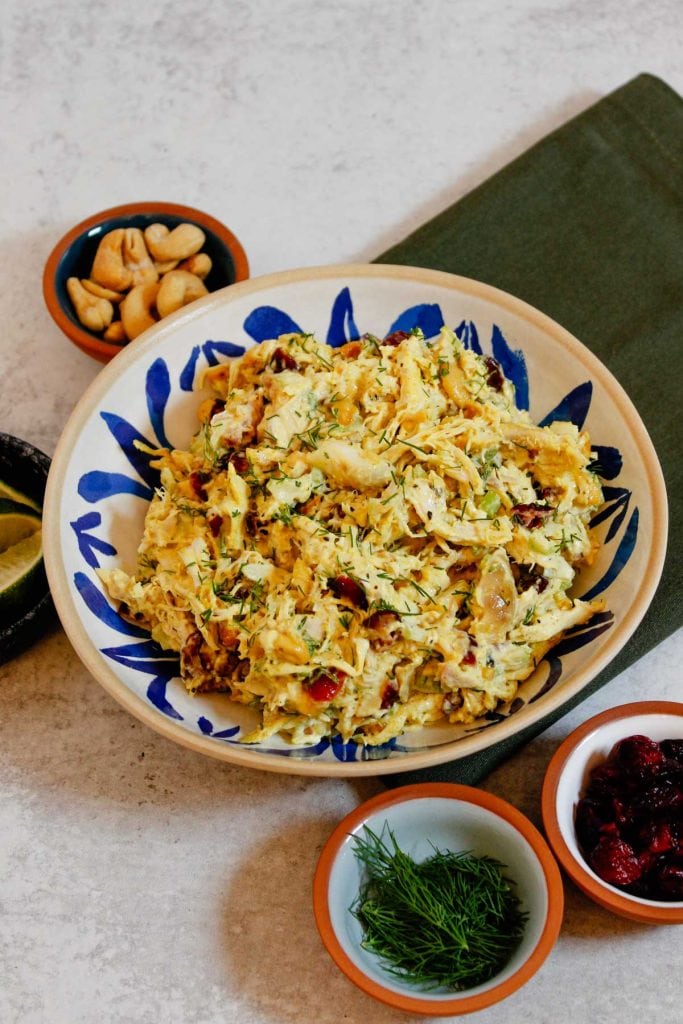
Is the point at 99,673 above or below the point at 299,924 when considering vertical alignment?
above

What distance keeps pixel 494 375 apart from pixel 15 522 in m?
1.72

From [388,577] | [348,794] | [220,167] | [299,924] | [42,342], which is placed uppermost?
[220,167]

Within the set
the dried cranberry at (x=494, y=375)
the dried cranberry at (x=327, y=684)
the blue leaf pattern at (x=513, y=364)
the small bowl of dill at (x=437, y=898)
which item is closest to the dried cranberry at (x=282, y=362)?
the dried cranberry at (x=494, y=375)

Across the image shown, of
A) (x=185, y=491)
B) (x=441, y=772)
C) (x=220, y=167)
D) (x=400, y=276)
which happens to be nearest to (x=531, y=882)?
(x=441, y=772)

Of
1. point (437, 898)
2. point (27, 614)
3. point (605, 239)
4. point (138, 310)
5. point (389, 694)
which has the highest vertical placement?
point (605, 239)

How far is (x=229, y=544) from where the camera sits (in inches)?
130

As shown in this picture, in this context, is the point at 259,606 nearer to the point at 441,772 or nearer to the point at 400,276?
the point at 441,772

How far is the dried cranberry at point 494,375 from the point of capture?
366 centimetres

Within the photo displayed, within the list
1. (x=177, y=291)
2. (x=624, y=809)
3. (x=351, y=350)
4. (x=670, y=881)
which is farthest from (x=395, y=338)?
(x=670, y=881)

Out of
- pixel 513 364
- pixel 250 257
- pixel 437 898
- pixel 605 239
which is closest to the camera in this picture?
pixel 437 898

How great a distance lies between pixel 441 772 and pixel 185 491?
48.3 inches

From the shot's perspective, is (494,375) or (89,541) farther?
(494,375)

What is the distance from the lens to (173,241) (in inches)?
168

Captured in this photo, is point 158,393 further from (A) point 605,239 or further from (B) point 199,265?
(A) point 605,239
